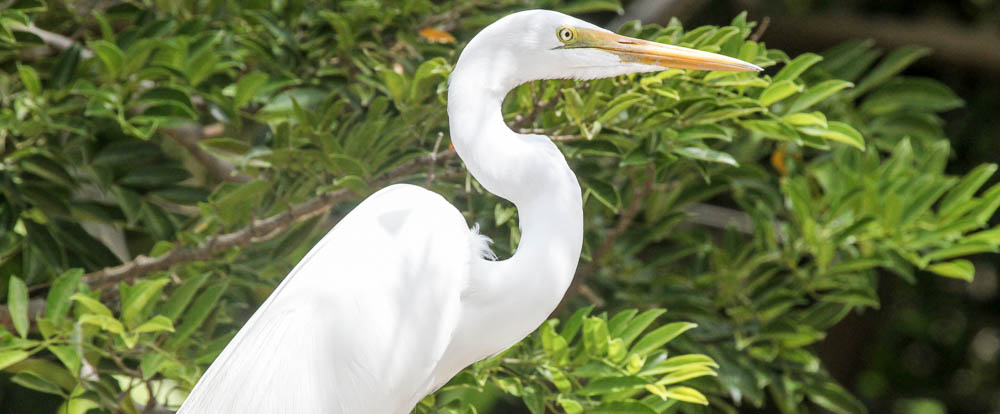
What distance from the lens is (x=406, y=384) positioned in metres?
1.15

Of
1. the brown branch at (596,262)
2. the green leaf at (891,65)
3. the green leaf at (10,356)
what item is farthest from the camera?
the green leaf at (891,65)

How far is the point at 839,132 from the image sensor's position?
58.6 inches

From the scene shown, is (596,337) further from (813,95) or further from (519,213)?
(813,95)

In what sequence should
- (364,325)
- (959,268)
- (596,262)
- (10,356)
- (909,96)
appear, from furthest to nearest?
(909,96) → (596,262) → (959,268) → (10,356) → (364,325)

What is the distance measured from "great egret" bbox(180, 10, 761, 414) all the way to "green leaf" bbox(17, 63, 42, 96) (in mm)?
648

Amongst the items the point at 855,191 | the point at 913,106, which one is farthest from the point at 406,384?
the point at 913,106

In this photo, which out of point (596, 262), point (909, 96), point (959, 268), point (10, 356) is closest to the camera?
point (10, 356)

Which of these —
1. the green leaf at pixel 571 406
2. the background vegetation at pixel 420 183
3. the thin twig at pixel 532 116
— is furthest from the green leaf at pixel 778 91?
the green leaf at pixel 571 406

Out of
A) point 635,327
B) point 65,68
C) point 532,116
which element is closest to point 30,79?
point 65,68

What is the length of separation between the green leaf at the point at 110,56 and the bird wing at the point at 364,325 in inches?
24.8

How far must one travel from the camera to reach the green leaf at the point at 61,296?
1425 mm

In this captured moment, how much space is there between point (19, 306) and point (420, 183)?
59cm

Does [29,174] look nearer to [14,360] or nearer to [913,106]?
[14,360]

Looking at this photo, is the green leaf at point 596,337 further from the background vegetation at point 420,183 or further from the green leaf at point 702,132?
the green leaf at point 702,132
